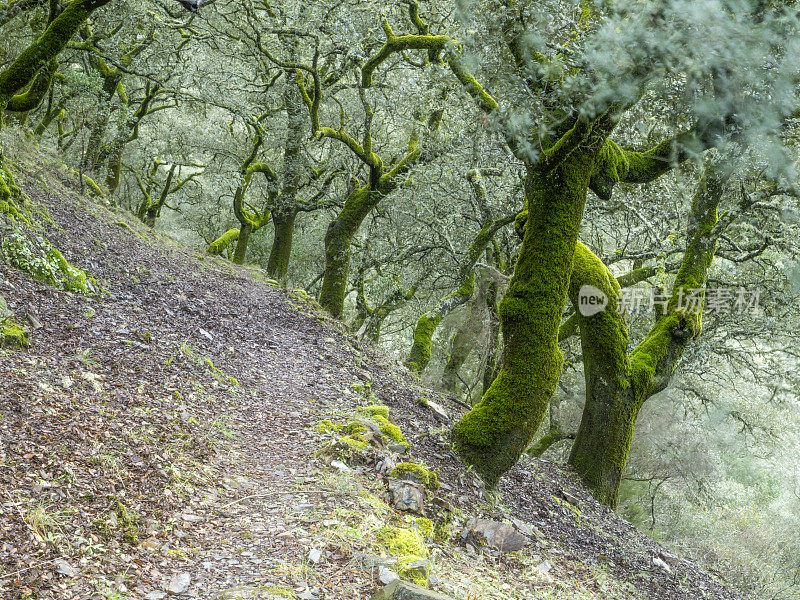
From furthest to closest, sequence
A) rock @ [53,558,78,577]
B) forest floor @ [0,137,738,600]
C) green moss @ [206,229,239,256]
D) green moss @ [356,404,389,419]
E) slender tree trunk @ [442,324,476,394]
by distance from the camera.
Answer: green moss @ [206,229,239,256], slender tree trunk @ [442,324,476,394], green moss @ [356,404,389,419], forest floor @ [0,137,738,600], rock @ [53,558,78,577]

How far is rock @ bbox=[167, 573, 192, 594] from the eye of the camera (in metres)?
3.34

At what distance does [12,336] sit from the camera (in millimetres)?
5383

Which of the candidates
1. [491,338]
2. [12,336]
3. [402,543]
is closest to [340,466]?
[402,543]

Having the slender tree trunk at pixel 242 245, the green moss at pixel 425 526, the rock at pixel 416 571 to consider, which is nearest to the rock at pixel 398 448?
the green moss at pixel 425 526

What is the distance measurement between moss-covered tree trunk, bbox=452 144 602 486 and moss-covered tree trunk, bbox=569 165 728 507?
2342mm

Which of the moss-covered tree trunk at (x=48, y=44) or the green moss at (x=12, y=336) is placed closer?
the green moss at (x=12, y=336)

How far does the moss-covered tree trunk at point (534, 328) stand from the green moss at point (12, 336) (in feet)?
17.1

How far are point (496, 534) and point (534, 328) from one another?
8.70 feet

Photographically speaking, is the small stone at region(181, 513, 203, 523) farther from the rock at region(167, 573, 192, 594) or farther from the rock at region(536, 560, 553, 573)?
the rock at region(536, 560, 553, 573)

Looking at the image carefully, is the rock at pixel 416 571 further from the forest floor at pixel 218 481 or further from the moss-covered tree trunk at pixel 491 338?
the moss-covered tree trunk at pixel 491 338

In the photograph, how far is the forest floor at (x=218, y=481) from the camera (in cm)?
353

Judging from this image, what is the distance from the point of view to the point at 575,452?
10.0 metres

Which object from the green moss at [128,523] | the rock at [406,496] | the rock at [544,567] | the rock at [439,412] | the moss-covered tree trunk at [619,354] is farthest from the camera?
the moss-covered tree trunk at [619,354]

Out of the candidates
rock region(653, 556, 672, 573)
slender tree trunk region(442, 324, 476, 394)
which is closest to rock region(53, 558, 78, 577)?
rock region(653, 556, 672, 573)
